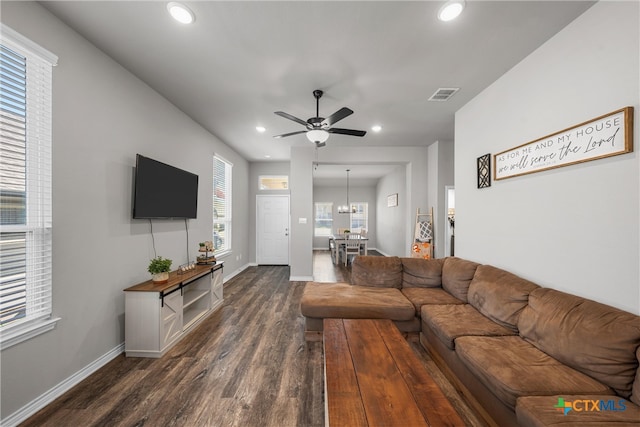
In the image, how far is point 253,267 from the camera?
6473 mm

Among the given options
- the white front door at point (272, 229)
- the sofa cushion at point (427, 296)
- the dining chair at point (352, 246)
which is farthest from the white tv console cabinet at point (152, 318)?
the dining chair at point (352, 246)

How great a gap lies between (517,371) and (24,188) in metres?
3.45

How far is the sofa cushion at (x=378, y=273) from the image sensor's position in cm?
325

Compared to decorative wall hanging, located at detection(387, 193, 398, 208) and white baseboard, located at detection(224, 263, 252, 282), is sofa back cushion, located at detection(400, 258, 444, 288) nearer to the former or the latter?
white baseboard, located at detection(224, 263, 252, 282)

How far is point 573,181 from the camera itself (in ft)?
6.21

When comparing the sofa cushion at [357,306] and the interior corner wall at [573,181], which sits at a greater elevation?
the interior corner wall at [573,181]

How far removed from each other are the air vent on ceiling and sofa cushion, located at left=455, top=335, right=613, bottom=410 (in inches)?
104

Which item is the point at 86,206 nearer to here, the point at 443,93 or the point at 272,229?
the point at 443,93

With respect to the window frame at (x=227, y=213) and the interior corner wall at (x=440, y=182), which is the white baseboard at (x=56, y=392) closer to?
the window frame at (x=227, y=213)

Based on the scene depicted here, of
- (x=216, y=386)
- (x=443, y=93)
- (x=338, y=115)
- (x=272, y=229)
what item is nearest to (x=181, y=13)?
(x=338, y=115)

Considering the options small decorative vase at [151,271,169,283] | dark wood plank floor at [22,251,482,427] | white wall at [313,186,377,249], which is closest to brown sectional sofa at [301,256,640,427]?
dark wood plank floor at [22,251,482,427]

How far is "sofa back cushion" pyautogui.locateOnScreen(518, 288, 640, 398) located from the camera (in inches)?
52.0

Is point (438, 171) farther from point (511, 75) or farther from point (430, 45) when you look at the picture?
point (430, 45)

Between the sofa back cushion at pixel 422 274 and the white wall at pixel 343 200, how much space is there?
22.0 feet
